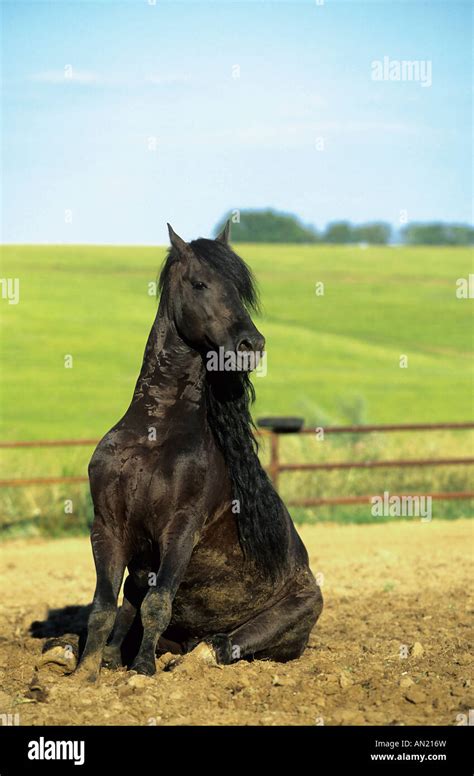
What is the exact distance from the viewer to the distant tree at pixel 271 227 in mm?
79750

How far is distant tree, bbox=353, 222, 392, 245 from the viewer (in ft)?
255

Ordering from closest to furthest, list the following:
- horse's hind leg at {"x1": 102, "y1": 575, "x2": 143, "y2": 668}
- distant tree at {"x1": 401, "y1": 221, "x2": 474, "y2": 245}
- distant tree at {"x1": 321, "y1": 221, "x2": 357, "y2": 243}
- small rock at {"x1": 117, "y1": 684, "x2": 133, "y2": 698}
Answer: small rock at {"x1": 117, "y1": 684, "x2": 133, "y2": 698} < horse's hind leg at {"x1": 102, "y1": 575, "x2": 143, "y2": 668} < distant tree at {"x1": 401, "y1": 221, "x2": 474, "y2": 245} < distant tree at {"x1": 321, "y1": 221, "x2": 357, "y2": 243}

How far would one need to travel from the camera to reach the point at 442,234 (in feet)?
252

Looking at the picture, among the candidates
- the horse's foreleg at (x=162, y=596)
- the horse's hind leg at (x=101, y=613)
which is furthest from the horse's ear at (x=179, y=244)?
the horse's hind leg at (x=101, y=613)

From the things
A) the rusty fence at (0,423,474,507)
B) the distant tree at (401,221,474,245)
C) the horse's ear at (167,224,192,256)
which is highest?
the distant tree at (401,221,474,245)

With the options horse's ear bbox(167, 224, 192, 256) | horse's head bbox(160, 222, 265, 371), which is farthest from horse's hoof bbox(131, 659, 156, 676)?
horse's ear bbox(167, 224, 192, 256)

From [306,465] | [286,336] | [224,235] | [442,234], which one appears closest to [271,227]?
[442,234]

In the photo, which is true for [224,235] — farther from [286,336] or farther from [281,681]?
[286,336]

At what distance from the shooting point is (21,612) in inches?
373

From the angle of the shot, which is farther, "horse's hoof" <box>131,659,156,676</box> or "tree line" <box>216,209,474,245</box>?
"tree line" <box>216,209,474,245</box>

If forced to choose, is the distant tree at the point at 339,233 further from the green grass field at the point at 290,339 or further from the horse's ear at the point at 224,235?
the horse's ear at the point at 224,235

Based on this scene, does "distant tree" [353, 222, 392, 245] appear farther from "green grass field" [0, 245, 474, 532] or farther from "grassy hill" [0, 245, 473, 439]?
"grassy hill" [0, 245, 473, 439]

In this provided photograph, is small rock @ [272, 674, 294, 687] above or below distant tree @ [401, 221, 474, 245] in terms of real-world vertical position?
below

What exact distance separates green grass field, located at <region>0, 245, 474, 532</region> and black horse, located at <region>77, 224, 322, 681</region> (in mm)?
13243
